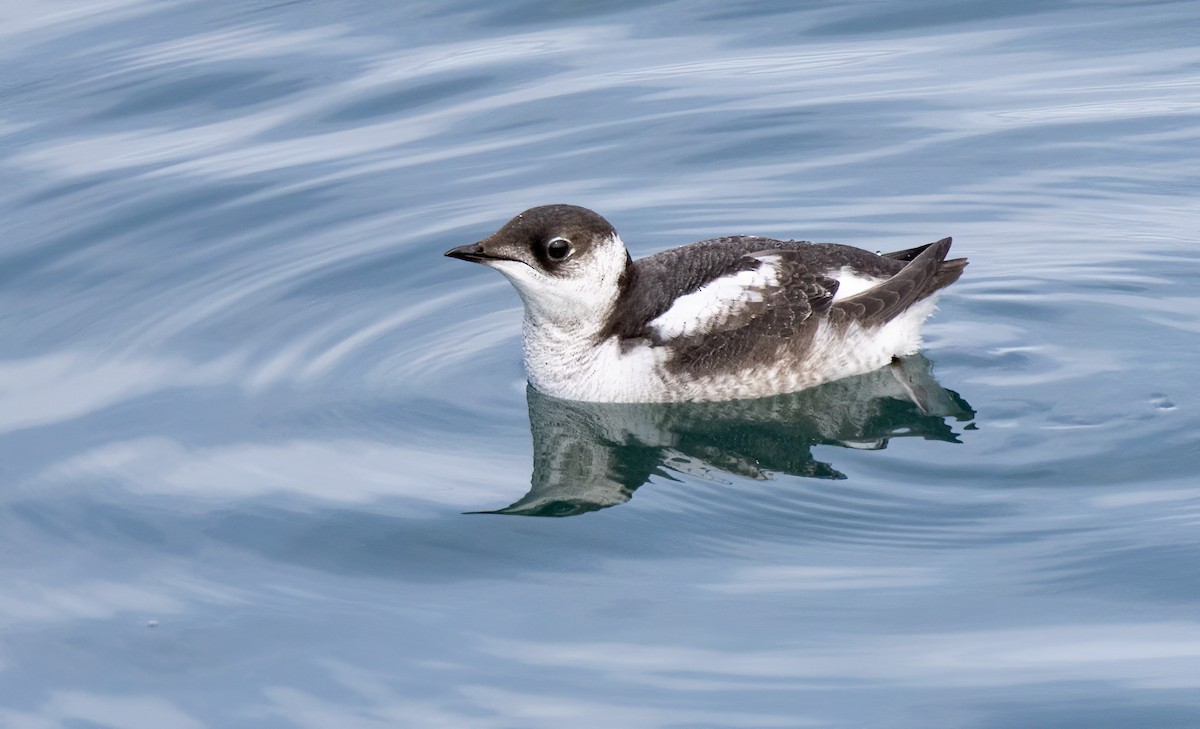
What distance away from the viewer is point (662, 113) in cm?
1399

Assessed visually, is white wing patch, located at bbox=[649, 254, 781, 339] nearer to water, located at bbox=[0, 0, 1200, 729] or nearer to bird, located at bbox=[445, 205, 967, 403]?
bird, located at bbox=[445, 205, 967, 403]

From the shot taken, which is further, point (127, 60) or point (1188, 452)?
point (127, 60)

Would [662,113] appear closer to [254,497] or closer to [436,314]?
[436,314]

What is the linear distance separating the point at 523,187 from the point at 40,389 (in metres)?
4.20

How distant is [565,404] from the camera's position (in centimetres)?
990

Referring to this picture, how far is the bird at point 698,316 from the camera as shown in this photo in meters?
9.58

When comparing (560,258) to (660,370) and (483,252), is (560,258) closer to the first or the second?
(483,252)

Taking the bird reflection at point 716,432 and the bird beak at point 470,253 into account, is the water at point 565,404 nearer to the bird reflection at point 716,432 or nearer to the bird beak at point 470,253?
the bird reflection at point 716,432

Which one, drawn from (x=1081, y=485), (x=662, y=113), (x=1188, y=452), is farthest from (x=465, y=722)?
(x=662, y=113)

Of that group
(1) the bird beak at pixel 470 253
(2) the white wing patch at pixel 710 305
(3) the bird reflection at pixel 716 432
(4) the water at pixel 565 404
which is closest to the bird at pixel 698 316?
(2) the white wing patch at pixel 710 305

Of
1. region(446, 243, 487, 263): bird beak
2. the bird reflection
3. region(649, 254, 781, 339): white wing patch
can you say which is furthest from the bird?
region(446, 243, 487, 263): bird beak

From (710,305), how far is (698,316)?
0.10 m

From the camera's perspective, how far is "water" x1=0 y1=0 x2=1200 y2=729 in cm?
722

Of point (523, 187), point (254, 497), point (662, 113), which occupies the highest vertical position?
point (662, 113)
